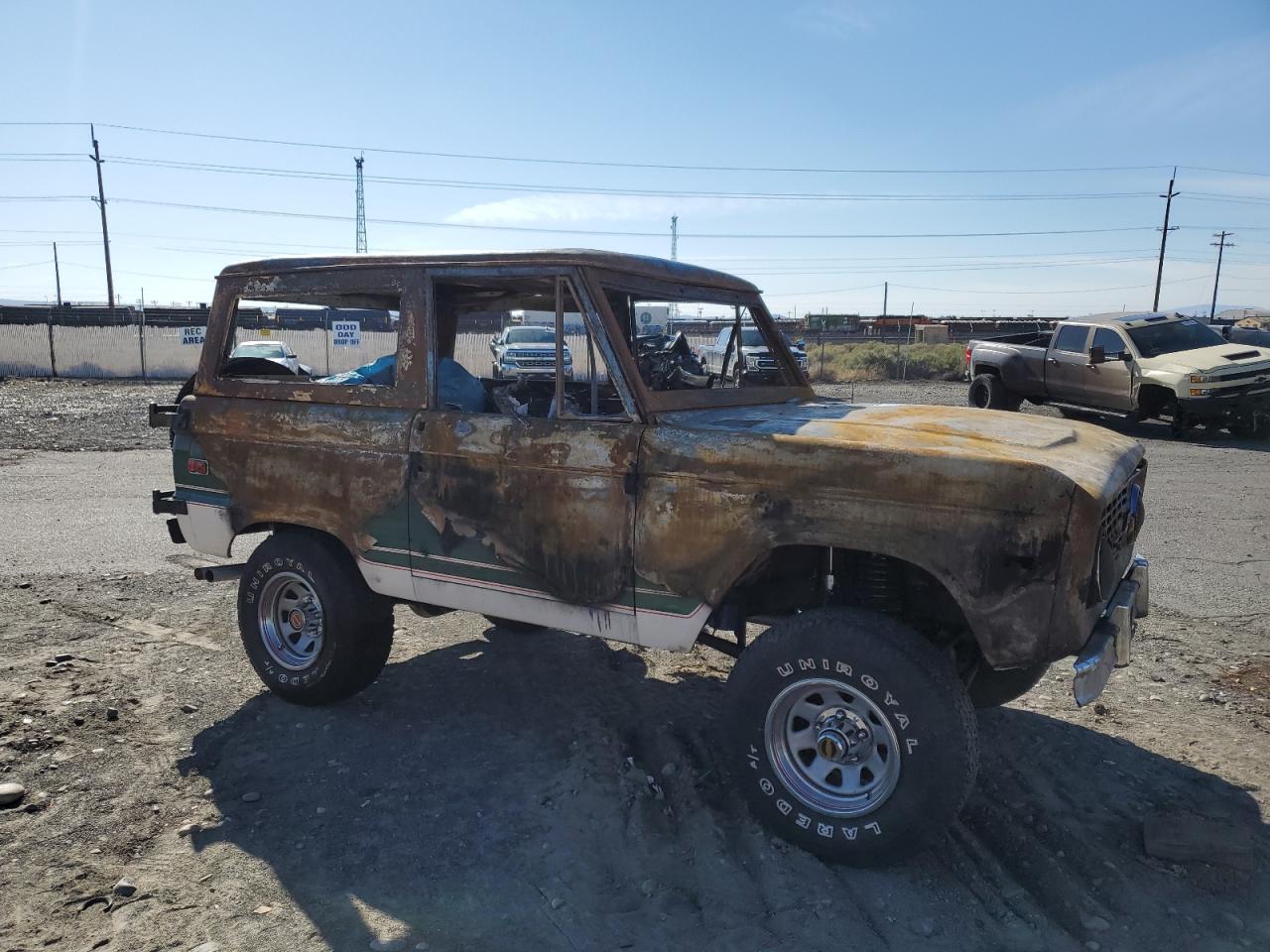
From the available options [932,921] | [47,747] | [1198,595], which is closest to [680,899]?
[932,921]

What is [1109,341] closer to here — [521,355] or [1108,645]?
[521,355]

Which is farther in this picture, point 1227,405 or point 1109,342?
point 1109,342

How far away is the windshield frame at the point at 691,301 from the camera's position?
3.62m

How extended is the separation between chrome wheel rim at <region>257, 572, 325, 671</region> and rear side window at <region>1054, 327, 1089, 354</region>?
14.2 m

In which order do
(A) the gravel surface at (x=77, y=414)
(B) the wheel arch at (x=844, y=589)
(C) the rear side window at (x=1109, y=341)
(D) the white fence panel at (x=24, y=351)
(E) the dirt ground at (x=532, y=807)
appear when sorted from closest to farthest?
1. (E) the dirt ground at (x=532, y=807)
2. (B) the wheel arch at (x=844, y=589)
3. (A) the gravel surface at (x=77, y=414)
4. (C) the rear side window at (x=1109, y=341)
5. (D) the white fence panel at (x=24, y=351)

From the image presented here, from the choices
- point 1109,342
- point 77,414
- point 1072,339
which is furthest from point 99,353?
point 1109,342

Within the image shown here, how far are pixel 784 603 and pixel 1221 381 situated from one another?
1246cm

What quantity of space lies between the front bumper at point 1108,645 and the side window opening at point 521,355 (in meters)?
1.84

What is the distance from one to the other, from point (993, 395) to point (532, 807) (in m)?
15.2

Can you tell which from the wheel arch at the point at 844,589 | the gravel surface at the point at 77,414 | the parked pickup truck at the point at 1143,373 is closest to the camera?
the wheel arch at the point at 844,589

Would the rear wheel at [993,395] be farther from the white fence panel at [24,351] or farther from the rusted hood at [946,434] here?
the white fence panel at [24,351]

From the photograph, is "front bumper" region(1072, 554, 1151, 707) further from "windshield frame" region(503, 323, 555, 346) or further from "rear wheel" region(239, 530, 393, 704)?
"rear wheel" region(239, 530, 393, 704)

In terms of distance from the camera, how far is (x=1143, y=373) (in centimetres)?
1368

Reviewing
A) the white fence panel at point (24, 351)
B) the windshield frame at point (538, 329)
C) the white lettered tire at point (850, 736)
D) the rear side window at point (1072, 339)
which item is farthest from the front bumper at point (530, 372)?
the white fence panel at point (24, 351)
